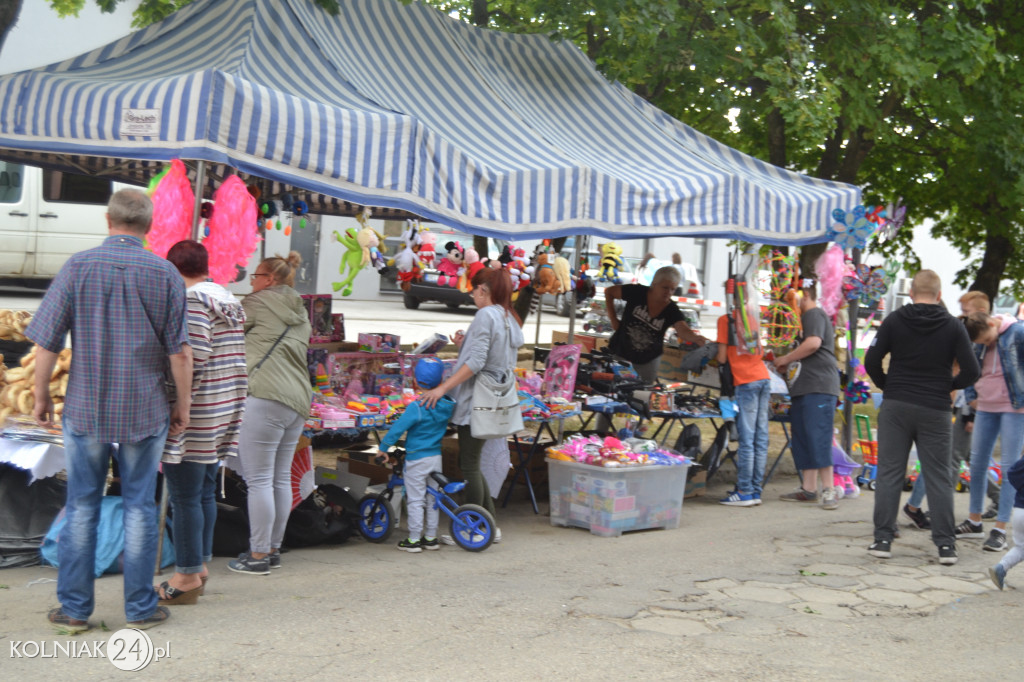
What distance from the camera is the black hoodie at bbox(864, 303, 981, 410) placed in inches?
261

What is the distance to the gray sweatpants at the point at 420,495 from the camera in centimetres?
644

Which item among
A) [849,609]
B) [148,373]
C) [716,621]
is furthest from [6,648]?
[849,609]

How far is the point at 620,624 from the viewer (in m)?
5.25

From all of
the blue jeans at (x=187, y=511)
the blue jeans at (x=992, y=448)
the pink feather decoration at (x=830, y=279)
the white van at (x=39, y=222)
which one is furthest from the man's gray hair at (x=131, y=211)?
the white van at (x=39, y=222)

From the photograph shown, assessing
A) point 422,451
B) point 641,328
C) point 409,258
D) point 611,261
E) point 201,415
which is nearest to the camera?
point 201,415

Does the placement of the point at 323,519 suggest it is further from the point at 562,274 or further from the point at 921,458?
the point at 921,458

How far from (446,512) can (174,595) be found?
80.3 inches

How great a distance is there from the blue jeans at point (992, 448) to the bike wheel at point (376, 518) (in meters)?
4.22

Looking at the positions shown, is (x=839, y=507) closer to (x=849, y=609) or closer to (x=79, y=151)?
(x=849, y=609)

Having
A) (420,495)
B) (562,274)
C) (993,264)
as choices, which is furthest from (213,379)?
(993,264)

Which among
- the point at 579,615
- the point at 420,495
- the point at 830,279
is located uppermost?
the point at 830,279

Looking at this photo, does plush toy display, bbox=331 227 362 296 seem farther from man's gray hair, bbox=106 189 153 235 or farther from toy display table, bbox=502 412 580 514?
man's gray hair, bbox=106 189 153 235

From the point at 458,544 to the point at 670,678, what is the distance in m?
2.45

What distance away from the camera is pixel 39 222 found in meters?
16.3
